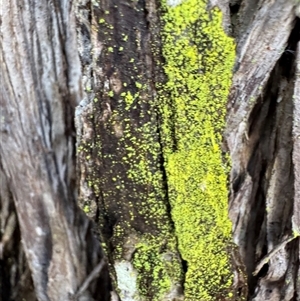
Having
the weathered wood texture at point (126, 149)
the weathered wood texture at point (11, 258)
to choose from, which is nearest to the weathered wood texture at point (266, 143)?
the weathered wood texture at point (126, 149)

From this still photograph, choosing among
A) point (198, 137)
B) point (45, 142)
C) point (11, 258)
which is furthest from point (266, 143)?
point (11, 258)

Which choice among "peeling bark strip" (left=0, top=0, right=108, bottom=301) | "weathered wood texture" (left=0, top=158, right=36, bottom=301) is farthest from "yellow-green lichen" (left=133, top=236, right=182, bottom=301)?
"weathered wood texture" (left=0, top=158, right=36, bottom=301)

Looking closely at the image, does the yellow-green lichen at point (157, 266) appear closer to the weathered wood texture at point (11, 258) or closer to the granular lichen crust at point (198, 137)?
the granular lichen crust at point (198, 137)

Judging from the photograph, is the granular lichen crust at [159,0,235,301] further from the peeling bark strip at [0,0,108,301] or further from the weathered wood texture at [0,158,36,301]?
the weathered wood texture at [0,158,36,301]

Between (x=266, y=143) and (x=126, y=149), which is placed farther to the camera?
(x=266, y=143)

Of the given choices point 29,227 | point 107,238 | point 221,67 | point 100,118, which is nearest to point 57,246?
point 29,227

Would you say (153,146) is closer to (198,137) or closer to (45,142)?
(198,137)
